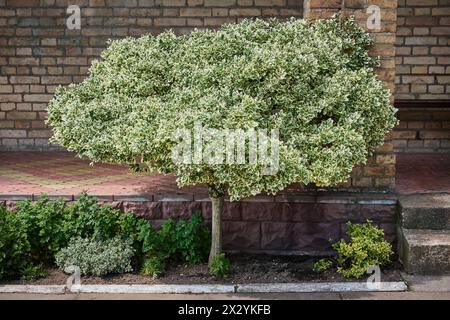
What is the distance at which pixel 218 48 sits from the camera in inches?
231

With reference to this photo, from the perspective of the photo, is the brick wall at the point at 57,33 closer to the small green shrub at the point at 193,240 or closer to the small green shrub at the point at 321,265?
→ the small green shrub at the point at 193,240

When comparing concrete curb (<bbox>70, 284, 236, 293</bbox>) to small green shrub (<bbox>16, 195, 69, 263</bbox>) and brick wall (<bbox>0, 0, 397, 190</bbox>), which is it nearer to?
small green shrub (<bbox>16, 195, 69, 263</bbox>)

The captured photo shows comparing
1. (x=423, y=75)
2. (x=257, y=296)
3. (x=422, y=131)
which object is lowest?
(x=257, y=296)

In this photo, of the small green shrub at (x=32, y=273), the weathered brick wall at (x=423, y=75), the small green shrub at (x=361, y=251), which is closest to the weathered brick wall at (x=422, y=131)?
the weathered brick wall at (x=423, y=75)

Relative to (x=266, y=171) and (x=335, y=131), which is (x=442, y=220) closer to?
(x=335, y=131)

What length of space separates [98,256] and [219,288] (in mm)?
1094

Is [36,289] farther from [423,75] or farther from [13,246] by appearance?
[423,75]

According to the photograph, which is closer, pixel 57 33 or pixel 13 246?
pixel 13 246

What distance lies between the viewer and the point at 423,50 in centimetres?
860

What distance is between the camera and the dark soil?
5.86 metres

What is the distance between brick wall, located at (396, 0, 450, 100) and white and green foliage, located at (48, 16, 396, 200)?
8.35 feet

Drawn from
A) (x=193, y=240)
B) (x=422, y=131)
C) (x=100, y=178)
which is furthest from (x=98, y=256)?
(x=422, y=131)

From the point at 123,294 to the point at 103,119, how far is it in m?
1.48
